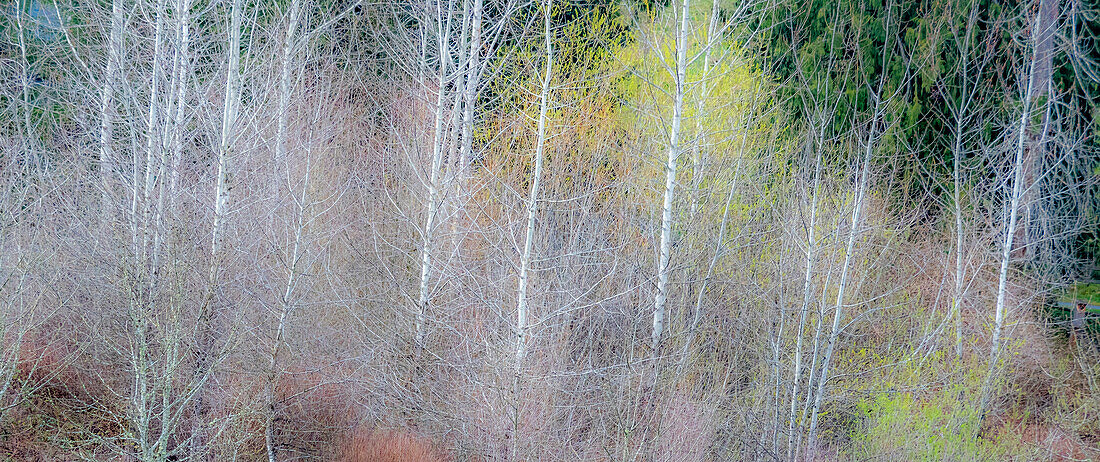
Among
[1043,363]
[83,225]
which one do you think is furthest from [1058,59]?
[83,225]

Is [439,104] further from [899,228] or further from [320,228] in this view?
[899,228]

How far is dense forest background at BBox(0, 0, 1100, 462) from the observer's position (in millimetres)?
8211

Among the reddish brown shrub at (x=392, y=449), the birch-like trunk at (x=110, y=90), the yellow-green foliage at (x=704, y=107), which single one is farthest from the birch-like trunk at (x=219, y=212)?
the yellow-green foliage at (x=704, y=107)

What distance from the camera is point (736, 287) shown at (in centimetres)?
1182

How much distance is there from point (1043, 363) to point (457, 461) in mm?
8778

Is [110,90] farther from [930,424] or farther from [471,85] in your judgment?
[930,424]

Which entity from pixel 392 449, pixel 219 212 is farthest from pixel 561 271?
pixel 219 212

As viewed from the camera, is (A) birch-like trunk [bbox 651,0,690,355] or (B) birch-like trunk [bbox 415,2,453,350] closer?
(A) birch-like trunk [bbox 651,0,690,355]

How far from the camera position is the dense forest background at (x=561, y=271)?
821 cm

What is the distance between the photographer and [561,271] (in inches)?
399

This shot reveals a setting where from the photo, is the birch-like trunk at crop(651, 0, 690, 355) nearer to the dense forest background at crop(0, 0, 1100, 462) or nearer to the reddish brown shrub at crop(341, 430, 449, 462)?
the dense forest background at crop(0, 0, 1100, 462)

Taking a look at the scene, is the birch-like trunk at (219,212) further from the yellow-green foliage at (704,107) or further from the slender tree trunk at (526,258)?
the yellow-green foliage at (704,107)

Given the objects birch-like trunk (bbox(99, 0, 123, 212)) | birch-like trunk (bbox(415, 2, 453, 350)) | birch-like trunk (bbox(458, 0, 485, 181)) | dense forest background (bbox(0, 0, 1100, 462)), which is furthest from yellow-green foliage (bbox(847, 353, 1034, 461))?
birch-like trunk (bbox(99, 0, 123, 212))

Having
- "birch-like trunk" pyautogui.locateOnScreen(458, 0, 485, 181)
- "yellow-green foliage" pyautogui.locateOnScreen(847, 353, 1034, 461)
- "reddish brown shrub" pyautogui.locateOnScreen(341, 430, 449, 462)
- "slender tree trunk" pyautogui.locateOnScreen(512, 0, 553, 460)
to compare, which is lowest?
"reddish brown shrub" pyautogui.locateOnScreen(341, 430, 449, 462)
